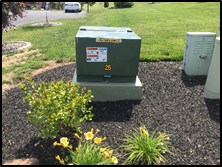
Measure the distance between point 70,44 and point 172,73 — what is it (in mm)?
4583

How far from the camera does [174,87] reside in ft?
13.5

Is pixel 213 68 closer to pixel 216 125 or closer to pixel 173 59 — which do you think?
pixel 216 125

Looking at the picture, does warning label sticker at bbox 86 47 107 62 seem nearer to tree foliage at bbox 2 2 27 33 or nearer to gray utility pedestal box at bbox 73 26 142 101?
gray utility pedestal box at bbox 73 26 142 101

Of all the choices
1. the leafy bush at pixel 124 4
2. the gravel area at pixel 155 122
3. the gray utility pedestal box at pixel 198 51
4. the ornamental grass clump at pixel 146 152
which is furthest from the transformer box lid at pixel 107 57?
Result: the leafy bush at pixel 124 4

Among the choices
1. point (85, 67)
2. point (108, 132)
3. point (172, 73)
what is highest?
point (85, 67)

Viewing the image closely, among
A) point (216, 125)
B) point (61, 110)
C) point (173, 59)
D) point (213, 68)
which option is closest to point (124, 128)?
point (61, 110)

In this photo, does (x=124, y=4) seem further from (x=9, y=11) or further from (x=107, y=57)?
(x=107, y=57)

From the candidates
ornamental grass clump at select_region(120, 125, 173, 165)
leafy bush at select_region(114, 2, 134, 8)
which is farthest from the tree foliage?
leafy bush at select_region(114, 2, 134, 8)

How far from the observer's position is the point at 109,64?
352 centimetres

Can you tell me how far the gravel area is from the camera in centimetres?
263

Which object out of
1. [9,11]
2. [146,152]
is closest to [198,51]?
[146,152]

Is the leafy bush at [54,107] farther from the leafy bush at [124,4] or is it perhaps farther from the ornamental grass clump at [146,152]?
the leafy bush at [124,4]

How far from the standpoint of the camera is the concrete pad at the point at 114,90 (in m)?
3.68

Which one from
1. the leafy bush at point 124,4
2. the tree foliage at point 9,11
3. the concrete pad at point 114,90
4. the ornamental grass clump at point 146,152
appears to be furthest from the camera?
the leafy bush at point 124,4
